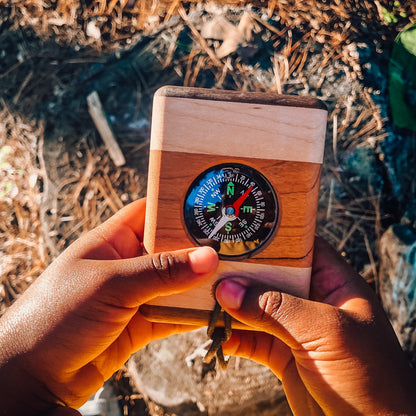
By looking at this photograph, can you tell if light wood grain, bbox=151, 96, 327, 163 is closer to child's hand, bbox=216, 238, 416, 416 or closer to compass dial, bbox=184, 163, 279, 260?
compass dial, bbox=184, 163, 279, 260

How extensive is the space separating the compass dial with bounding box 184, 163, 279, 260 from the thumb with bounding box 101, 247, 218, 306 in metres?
0.13

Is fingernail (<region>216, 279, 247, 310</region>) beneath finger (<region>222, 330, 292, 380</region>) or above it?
above

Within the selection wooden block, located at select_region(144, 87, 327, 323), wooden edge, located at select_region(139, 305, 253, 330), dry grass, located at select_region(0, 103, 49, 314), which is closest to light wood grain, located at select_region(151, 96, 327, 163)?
wooden block, located at select_region(144, 87, 327, 323)

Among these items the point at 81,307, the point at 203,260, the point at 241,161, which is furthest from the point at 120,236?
the point at 241,161

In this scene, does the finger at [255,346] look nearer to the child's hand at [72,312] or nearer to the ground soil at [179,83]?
the child's hand at [72,312]

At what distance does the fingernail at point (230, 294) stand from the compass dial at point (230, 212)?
0.39 ft

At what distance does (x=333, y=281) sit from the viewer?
6.14 feet

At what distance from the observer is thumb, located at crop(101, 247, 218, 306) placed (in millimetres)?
1538

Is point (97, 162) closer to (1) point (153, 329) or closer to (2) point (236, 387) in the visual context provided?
(1) point (153, 329)

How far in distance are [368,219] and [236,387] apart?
1440 millimetres

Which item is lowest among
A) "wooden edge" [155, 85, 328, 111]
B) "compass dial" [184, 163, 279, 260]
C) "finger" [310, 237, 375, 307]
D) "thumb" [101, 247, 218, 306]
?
"finger" [310, 237, 375, 307]

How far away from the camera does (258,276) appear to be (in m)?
1.68

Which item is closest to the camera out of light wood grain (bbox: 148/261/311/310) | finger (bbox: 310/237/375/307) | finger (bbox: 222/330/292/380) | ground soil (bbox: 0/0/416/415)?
light wood grain (bbox: 148/261/311/310)

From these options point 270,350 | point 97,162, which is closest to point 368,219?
point 270,350
